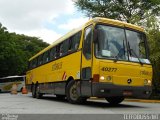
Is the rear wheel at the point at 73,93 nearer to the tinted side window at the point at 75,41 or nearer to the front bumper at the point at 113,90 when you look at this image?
the tinted side window at the point at 75,41

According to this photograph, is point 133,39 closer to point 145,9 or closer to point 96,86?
point 96,86

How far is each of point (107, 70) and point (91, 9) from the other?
3003cm

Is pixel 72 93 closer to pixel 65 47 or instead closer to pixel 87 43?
pixel 87 43

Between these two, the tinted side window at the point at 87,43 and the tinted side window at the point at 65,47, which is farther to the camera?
the tinted side window at the point at 65,47

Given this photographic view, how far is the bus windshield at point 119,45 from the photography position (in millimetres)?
14531

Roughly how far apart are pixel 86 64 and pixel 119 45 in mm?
1471

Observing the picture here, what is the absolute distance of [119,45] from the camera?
14.9 meters

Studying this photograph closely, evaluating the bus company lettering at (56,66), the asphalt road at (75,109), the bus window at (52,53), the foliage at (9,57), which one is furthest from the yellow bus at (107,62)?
the foliage at (9,57)

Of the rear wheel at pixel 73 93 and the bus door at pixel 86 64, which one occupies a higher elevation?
the bus door at pixel 86 64

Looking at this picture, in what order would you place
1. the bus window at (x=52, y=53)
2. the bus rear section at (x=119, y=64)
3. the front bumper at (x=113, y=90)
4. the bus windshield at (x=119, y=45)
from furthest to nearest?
the bus window at (x=52, y=53), the bus windshield at (x=119, y=45), the bus rear section at (x=119, y=64), the front bumper at (x=113, y=90)

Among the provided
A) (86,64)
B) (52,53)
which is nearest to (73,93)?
(86,64)

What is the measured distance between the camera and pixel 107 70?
14.2 meters

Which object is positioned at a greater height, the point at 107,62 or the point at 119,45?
the point at 119,45

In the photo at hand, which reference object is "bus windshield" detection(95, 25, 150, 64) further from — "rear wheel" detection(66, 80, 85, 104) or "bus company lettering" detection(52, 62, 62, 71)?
"bus company lettering" detection(52, 62, 62, 71)
